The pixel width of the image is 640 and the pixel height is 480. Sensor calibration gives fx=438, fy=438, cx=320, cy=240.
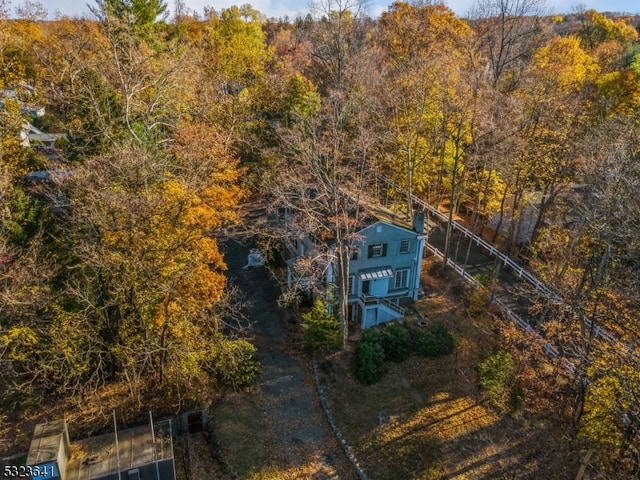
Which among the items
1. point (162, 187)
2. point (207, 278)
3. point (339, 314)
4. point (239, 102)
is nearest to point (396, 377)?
point (339, 314)

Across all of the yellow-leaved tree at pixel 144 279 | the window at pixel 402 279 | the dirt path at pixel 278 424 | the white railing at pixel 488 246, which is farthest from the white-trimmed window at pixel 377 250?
the yellow-leaved tree at pixel 144 279

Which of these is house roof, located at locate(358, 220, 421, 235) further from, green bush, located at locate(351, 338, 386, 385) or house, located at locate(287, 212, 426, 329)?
green bush, located at locate(351, 338, 386, 385)

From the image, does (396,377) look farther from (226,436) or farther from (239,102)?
(239,102)

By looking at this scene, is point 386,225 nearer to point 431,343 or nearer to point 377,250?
point 377,250

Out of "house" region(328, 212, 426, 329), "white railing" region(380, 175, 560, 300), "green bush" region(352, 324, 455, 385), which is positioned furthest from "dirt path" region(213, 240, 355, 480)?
"white railing" region(380, 175, 560, 300)

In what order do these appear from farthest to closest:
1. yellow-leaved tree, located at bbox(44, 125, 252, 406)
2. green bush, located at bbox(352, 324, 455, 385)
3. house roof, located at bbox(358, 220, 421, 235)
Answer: house roof, located at bbox(358, 220, 421, 235) → green bush, located at bbox(352, 324, 455, 385) → yellow-leaved tree, located at bbox(44, 125, 252, 406)

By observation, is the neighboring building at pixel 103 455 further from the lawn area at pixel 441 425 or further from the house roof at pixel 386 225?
the house roof at pixel 386 225
